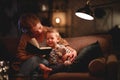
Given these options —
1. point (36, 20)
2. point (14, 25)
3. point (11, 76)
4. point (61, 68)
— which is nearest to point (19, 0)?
point (14, 25)

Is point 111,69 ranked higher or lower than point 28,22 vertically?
lower

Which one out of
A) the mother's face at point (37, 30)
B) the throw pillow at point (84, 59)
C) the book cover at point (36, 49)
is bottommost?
the throw pillow at point (84, 59)

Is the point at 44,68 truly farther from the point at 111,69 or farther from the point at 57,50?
the point at 111,69

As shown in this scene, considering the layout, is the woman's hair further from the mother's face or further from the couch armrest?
the couch armrest

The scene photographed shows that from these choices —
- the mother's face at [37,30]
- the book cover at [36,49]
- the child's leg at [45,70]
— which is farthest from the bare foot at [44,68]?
the mother's face at [37,30]

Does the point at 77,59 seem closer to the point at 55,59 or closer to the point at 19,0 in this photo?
the point at 55,59

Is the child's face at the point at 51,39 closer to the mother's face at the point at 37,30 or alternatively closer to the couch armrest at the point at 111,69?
the mother's face at the point at 37,30

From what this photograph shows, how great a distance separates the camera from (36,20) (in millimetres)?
3383

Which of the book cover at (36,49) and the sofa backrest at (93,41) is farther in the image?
the sofa backrest at (93,41)

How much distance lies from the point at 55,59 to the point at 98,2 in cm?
167

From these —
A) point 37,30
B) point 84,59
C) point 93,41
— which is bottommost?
point 84,59

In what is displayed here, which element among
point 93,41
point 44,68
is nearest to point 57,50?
point 44,68

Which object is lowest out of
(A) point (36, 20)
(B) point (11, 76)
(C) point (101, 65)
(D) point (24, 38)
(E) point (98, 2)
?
(B) point (11, 76)

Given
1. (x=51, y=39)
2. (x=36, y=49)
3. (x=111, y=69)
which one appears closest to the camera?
(x=111, y=69)
